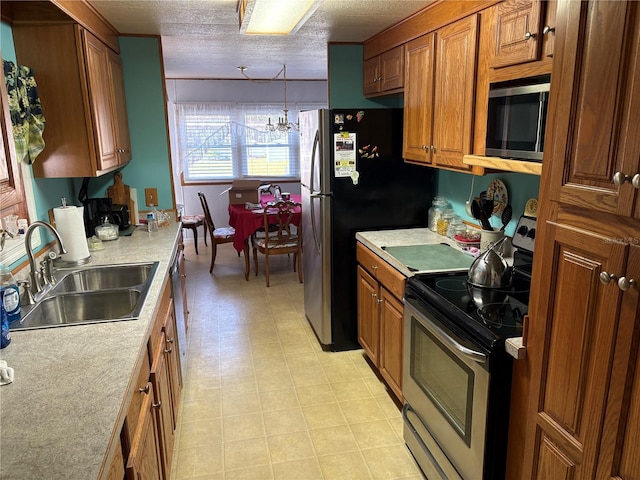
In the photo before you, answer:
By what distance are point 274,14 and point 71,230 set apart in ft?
4.99

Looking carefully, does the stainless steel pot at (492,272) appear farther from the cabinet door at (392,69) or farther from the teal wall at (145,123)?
the teal wall at (145,123)

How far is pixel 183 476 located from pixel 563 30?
7.55 ft

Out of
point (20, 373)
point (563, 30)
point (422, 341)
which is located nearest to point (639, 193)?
point (563, 30)

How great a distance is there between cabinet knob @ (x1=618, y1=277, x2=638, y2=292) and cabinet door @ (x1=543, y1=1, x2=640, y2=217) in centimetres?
15

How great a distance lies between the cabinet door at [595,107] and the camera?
1029 millimetres

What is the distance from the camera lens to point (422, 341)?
2.13m

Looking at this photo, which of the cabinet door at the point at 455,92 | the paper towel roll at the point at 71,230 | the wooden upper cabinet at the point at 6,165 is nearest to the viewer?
the wooden upper cabinet at the point at 6,165

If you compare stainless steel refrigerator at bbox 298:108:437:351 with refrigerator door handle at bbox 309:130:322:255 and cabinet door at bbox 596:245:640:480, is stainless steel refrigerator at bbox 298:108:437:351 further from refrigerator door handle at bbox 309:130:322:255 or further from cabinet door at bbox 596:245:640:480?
cabinet door at bbox 596:245:640:480

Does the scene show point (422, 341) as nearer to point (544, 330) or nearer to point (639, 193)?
point (544, 330)

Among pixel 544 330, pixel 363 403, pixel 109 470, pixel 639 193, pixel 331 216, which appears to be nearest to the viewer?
pixel 639 193

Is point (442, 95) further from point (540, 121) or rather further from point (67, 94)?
point (67, 94)

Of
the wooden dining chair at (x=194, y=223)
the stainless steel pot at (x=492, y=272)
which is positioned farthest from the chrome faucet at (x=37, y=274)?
the wooden dining chair at (x=194, y=223)

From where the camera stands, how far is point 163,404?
205 cm

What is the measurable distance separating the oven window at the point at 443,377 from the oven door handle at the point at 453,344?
0.13 feet
